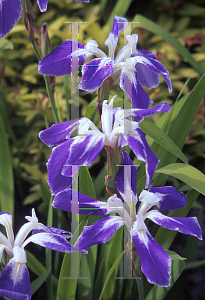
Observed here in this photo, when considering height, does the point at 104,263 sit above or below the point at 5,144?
below

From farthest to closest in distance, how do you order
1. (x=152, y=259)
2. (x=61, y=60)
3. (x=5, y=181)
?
(x=5, y=181) → (x=61, y=60) → (x=152, y=259)

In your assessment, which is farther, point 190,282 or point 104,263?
point 190,282

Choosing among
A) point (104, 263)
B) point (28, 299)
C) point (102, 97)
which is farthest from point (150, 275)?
point (104, 263)

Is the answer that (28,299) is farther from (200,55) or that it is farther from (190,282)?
(200,55)

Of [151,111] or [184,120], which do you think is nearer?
[151,111]

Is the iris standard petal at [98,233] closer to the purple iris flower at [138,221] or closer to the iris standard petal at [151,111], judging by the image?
the purple iris flower at [138,221]

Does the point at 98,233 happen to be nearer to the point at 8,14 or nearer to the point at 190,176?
the point at 190,176

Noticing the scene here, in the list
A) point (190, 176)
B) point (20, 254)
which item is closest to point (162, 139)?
point (190, 176)
